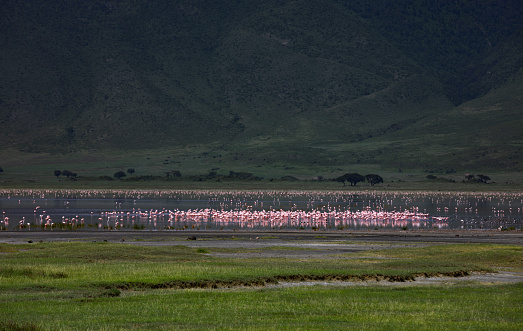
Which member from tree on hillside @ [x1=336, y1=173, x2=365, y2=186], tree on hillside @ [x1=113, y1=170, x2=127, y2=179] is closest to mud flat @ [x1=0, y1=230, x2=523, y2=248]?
tree on hillside @ [x1=336, y1=173, x2=365, y2=186]

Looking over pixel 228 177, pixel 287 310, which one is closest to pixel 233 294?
pixel 287 310

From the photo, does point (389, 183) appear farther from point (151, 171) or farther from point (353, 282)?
point (353, 282)

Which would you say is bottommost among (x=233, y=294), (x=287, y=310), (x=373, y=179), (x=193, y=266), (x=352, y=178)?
(x=287, y=310)

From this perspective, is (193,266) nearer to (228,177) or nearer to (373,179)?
(373,179)

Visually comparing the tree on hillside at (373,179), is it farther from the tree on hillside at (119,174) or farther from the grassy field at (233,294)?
the grassy field at (233,294)

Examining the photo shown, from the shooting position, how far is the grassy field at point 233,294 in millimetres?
19781

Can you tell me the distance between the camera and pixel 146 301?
76.5ft

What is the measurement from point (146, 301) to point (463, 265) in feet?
56.6

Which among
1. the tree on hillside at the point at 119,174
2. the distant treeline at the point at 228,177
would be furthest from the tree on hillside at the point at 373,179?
the tree on hillside at the point at 119,174

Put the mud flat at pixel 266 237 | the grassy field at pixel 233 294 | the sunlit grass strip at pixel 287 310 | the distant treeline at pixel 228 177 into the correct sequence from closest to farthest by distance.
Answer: the sunlit grass strip at pixel 287 310 → the grassy field at pixel 233 294 → the mud flat at pixel 266 237 → the distant treeline at pixel 228 177

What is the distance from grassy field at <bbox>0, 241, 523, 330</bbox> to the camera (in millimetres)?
19781

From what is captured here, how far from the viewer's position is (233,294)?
24969mm

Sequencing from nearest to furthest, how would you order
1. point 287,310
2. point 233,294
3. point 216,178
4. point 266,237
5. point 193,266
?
point 287,310
point 233,294
point 193,266
point 266,237
point 216,178

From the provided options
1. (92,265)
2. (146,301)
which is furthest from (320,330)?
(92,265)
